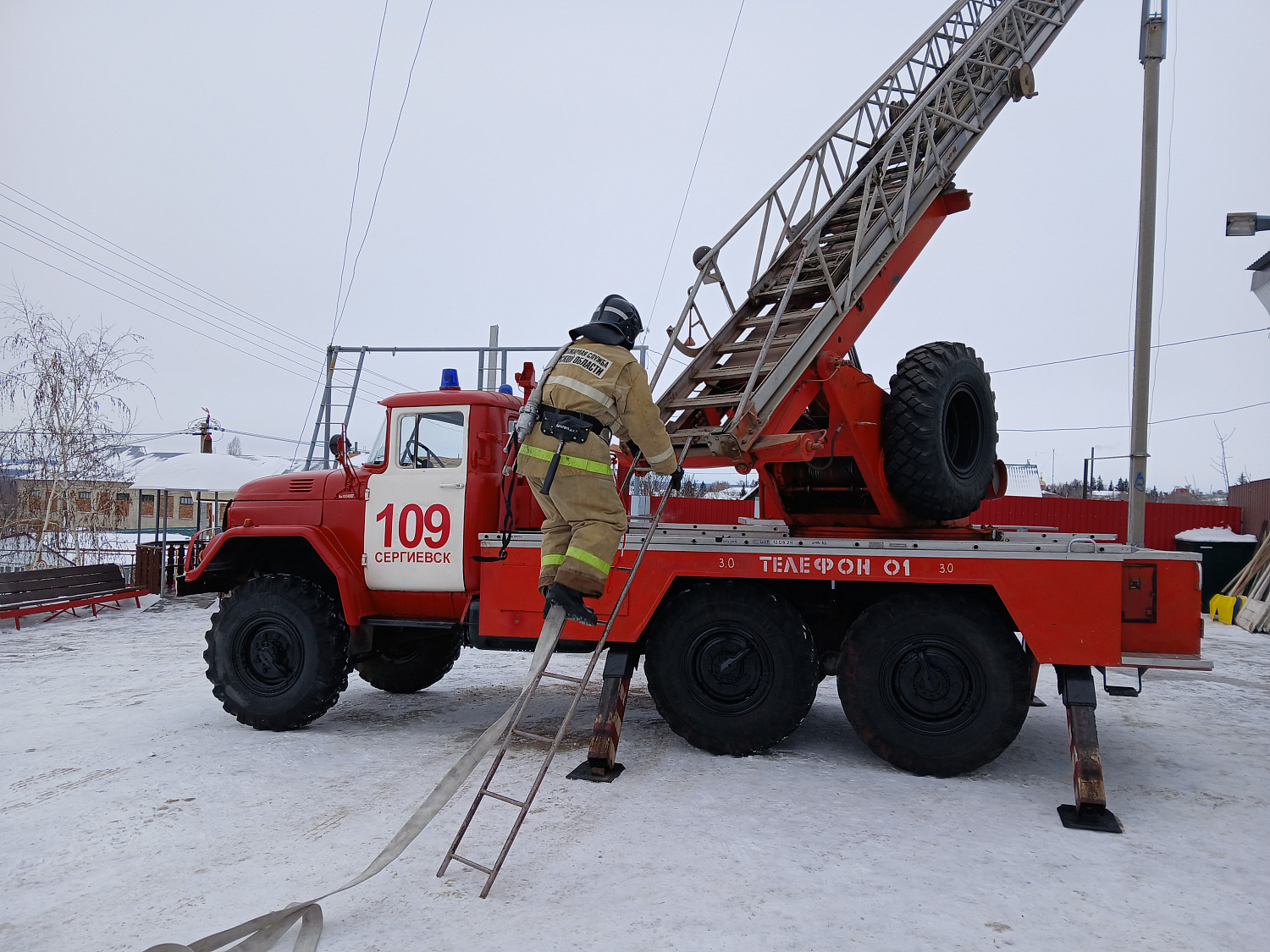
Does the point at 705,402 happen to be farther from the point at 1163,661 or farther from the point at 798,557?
the point at 1163,661

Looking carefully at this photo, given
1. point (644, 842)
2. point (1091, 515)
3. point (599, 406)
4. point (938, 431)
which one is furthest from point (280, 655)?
point (1091, 515)

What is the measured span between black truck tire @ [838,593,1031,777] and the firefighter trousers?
2029 mm

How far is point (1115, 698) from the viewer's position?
307 inches

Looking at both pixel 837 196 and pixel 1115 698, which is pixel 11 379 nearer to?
pixel 837 196

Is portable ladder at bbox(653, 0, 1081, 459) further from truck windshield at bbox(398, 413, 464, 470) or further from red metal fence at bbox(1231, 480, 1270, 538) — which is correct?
red metal fence at bbox(1231, 480, 1270, 538)

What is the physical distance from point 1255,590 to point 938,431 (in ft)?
38.9

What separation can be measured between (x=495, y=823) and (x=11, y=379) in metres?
15.0

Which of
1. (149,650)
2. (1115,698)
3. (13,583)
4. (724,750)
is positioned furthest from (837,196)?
(13,583)

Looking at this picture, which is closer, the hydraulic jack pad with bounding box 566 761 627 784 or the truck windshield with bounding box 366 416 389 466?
the hydraulic jack pad with bounding box 566 761 627 784

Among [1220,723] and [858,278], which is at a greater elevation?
[858,278]

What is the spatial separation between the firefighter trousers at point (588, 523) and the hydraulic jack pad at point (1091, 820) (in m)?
2.81

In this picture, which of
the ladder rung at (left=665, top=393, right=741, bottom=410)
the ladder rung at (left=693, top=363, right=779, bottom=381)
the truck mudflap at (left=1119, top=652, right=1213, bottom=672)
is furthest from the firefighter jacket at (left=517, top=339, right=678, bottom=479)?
the truck mudflap at (left=1119, top=652, right=1213, bottom=672)

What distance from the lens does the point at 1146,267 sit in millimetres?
11172

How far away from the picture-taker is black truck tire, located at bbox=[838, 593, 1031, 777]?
5066mm
